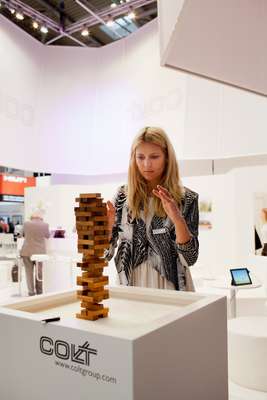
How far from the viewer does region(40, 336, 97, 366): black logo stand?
0.78 meters

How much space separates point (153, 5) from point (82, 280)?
9.33m

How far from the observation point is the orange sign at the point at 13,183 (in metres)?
11.2

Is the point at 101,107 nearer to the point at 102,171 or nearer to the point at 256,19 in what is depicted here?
the point at 102,171

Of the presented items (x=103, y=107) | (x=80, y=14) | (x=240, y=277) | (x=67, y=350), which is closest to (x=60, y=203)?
(x=103, y=107)

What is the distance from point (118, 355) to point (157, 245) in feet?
2.54

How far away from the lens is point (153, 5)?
898 cm

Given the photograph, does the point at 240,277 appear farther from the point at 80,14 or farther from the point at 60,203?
the point at 80,14

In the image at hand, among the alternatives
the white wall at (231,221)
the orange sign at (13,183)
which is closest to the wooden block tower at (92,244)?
the white wall at (231,221)

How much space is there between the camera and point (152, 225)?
59.5 inches

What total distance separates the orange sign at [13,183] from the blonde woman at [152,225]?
10.3m

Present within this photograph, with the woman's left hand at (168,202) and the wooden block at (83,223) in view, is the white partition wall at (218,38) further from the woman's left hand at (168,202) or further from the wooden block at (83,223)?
the wooden block at (83,223)

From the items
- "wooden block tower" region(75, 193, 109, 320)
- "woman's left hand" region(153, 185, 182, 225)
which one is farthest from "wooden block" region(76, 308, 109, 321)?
"woman's left hand" region(153, 185, 182, 225)

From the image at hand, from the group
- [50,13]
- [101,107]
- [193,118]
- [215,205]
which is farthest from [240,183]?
[50,13]

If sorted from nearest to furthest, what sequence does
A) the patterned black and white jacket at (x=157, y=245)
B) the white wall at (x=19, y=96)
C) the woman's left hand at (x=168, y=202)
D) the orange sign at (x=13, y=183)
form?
the woman's left hand at (x=168, y=202), the patterned black and white jacket at (x=157, y=245), the white wall at (x=19, y=96), the orange sign at (x=13, y=183)
